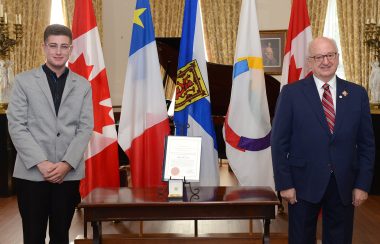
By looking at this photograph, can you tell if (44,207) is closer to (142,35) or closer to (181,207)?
(181,207)

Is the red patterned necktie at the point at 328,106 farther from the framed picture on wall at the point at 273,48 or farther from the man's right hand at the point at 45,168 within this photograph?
the framed picture on wall at the point at 273,48

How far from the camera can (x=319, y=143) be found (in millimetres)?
2629

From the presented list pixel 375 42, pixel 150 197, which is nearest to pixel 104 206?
pixel 150 197

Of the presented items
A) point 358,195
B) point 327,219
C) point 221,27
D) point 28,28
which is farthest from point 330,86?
point 28,28

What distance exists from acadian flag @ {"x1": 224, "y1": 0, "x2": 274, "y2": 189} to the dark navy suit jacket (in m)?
1.31

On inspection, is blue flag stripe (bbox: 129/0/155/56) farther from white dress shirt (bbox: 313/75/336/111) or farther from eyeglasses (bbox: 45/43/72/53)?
white dress shirt (bbox: 313/75/336/111)

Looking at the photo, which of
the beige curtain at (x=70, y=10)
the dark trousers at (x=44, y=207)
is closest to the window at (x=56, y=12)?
the beige curtain at (x=70, y=10)

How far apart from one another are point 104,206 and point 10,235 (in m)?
1.93

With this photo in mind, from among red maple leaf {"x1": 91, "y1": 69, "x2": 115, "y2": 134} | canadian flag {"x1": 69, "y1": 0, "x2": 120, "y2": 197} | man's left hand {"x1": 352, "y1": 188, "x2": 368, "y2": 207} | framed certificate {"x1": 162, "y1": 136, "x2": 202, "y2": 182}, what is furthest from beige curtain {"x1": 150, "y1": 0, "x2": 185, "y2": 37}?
man's left hand {"x1": 352, "y1": 188, "x2": 368, "y2": 207}

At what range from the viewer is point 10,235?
4.42m

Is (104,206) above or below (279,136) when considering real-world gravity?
below

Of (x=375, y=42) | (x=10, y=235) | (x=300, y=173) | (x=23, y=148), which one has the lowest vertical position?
(x=10, y=235)

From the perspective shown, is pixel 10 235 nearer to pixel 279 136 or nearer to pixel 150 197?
pixel 150 197

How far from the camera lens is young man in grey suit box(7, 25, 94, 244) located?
2.65 metres
